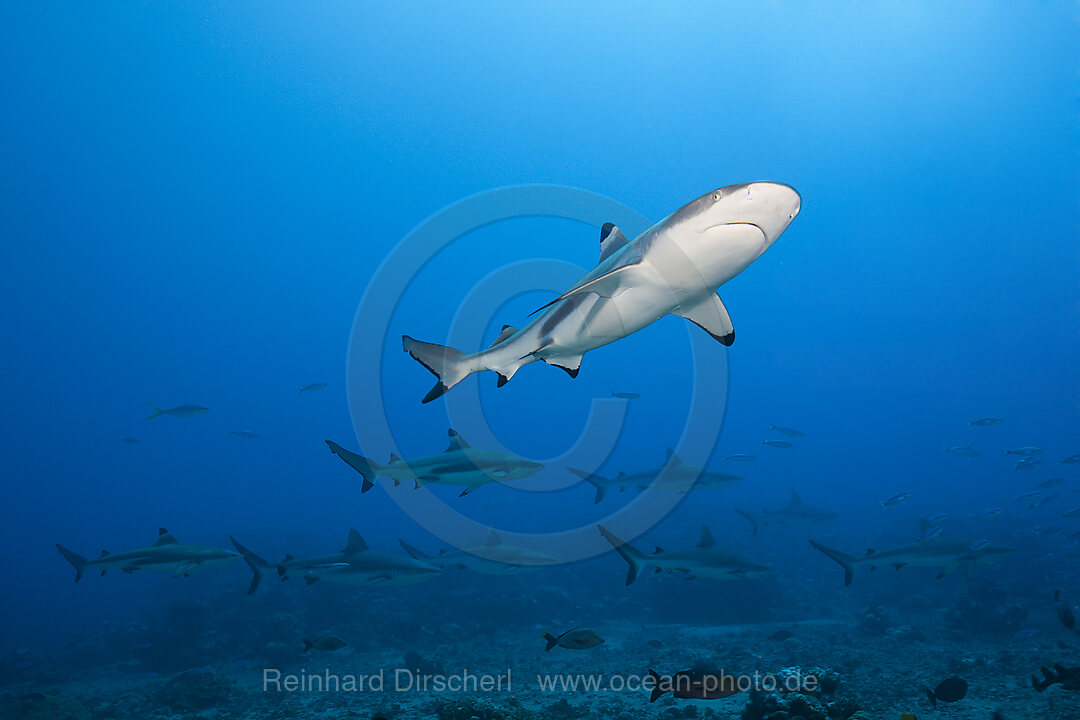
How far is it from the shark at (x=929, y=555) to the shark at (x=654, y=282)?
26.9 feet

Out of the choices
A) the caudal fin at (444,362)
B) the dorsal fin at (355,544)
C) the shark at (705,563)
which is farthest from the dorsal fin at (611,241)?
the dorsal fin at (355,544)

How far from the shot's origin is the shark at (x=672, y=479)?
11141 millimetres

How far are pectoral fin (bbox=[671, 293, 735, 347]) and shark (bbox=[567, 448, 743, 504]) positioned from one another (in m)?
7.78

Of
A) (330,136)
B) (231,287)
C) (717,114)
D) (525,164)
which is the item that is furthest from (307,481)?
(717,114)

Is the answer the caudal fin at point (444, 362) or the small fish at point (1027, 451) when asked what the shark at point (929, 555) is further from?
the caudal fin at point (444, 362)

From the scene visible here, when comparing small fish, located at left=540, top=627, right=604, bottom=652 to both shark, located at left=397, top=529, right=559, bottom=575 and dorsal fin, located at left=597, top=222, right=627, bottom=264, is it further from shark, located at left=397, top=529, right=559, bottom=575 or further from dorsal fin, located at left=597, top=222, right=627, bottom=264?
dorsal fin, located at left=597, top=222, right=627, bottom=264

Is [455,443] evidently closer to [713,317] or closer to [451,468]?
[451,468]

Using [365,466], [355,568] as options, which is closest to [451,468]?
[365,466]

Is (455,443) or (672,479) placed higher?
(455,443)

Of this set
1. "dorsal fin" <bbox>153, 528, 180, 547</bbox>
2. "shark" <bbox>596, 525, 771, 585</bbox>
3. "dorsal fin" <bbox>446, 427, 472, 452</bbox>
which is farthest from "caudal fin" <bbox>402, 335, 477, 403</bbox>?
"dorsal fin" <bbox>153, 528, 180, 547</bbox>

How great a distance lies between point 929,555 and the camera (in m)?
9.36

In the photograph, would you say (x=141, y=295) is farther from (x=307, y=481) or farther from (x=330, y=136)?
(x=307, y=481)

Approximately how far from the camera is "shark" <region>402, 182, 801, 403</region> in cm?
215

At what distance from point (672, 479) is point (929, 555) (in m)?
5.20
